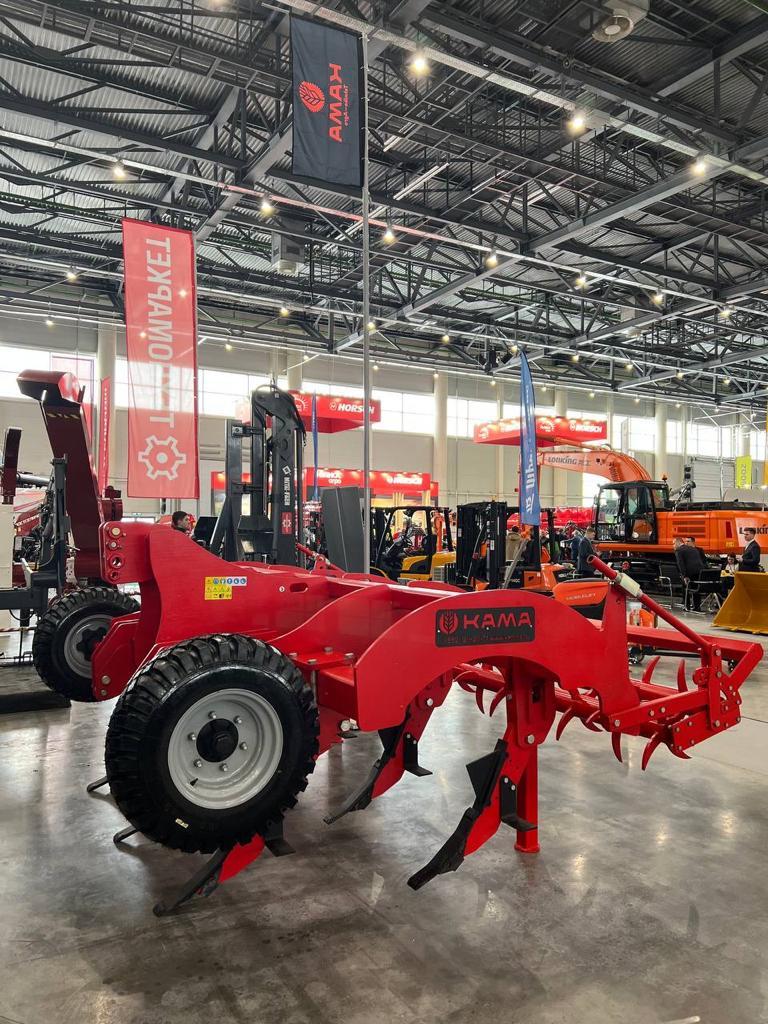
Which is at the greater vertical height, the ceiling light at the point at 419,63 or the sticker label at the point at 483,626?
the ceiling light at the point at 419,63

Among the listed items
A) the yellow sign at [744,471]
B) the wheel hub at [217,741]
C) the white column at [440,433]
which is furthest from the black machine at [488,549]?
the yellow sign at [744,471]

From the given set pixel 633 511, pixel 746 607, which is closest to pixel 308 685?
pixel 746 607

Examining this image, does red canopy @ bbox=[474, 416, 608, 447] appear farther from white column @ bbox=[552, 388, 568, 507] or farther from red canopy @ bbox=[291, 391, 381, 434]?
white column @ bbox=[552, 388, 568, 507]

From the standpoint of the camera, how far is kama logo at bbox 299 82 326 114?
19.6 ft

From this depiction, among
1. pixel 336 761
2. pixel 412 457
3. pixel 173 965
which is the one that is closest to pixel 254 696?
pixel 173 965

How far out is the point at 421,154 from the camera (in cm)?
1365

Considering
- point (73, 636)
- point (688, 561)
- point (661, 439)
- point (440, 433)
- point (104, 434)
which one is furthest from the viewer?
point (661, 439)

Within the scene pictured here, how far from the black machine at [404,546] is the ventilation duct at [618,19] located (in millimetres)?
7554

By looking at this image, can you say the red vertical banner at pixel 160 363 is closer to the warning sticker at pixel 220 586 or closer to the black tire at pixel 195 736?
the warning sticker at pixel 220 586

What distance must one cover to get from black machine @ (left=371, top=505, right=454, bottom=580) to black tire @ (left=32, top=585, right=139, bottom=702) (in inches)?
331

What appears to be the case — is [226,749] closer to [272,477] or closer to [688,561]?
[272,477]

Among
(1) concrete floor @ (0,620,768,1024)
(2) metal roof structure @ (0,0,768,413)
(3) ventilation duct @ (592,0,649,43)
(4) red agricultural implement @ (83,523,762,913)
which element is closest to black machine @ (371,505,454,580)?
(2) metal roof structure @ (0,0,768,413)

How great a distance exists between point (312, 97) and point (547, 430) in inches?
700

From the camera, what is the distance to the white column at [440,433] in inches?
1195
